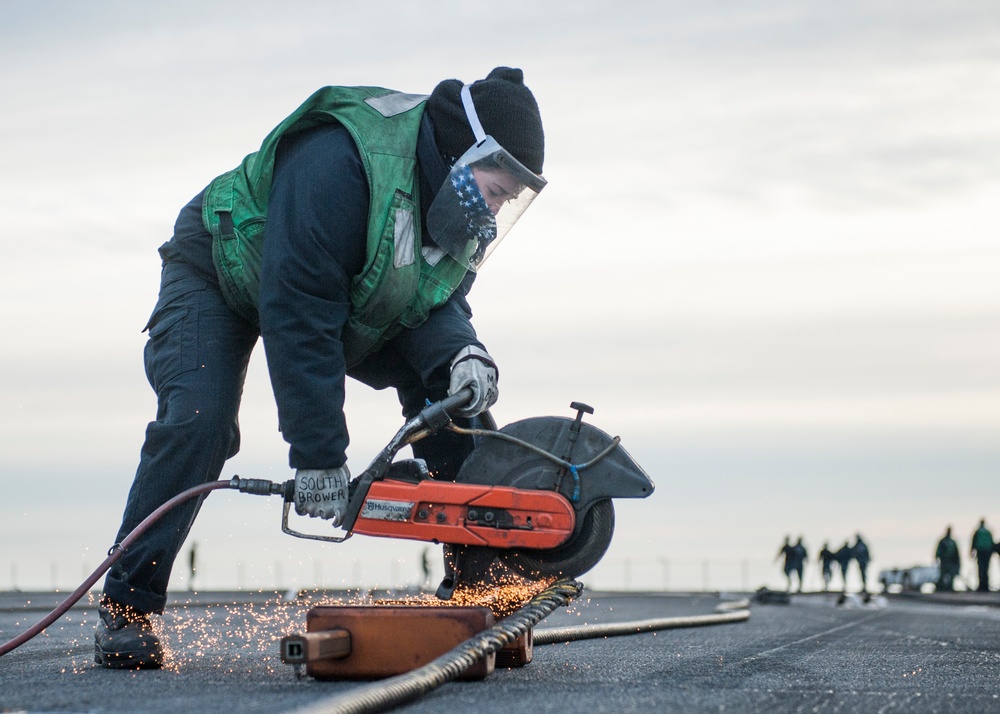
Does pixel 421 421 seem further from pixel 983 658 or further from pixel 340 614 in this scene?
pixel 983 658

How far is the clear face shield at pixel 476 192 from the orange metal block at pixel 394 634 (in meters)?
1.37

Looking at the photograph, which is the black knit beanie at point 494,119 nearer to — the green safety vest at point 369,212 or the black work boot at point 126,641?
the green safety vest at point 369,212

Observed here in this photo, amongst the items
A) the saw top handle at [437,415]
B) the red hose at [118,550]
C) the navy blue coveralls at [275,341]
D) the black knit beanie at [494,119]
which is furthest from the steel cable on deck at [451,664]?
the black knit beanie at [494,119]

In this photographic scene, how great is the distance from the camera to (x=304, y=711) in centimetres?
231

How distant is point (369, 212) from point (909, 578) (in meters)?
39.7

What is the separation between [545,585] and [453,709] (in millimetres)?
1480

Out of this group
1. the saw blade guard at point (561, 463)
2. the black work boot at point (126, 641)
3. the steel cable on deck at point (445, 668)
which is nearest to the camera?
the steel cable on deck at point (445, 668)

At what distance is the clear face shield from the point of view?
166 inches

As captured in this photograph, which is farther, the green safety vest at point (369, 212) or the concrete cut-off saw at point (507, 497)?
the green safety vest at point (369, 212)

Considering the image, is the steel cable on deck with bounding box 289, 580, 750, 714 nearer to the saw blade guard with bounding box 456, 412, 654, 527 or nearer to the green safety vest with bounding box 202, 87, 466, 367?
the saw blade guard with bounding box 456, 412, 654, 527

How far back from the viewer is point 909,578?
40.7 meters

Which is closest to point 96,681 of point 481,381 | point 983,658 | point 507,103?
point 481,381

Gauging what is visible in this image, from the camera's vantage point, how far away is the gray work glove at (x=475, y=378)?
4312mm

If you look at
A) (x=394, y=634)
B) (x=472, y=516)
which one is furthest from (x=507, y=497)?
(x=394, y=634)
